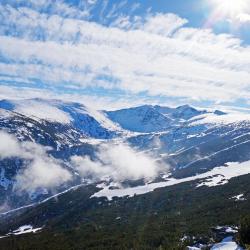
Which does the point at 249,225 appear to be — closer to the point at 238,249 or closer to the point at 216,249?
the point at 238,249

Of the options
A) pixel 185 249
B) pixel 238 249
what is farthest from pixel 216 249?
pixel 238 249

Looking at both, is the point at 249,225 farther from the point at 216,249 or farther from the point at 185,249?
the point at 185,249

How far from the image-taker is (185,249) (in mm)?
163250

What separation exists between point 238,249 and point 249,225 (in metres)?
10.4

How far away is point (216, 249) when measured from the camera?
156 m

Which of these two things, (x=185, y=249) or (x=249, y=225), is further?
(x=185, y=249)

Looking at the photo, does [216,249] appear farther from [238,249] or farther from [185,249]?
[238,249]

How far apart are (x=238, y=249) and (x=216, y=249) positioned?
2425 cm

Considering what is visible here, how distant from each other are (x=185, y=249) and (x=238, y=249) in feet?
111

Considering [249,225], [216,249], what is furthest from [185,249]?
[249,225]

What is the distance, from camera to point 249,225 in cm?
13975

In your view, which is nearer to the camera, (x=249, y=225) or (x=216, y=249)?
(x=249, y=225)

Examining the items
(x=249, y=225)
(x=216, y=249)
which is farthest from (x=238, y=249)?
(x=216, y=249)

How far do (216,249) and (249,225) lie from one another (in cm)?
2083
